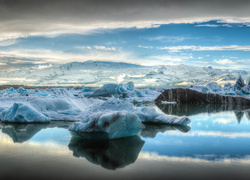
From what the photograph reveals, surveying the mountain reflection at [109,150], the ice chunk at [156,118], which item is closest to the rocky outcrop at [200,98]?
the ice chunk at [156,118]

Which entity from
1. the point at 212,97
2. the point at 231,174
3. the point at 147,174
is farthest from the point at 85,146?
the point at 212,97

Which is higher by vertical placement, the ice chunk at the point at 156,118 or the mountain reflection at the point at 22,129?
the ice chunk at the point at 156,118

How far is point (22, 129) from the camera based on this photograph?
6.24 m

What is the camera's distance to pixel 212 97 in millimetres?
16500

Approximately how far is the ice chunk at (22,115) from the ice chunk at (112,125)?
259 cm

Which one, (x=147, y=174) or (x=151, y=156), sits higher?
(x=151, y=156)

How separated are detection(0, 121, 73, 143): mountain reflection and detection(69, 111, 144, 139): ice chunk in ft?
3.97

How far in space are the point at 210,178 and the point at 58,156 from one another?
2.41 m

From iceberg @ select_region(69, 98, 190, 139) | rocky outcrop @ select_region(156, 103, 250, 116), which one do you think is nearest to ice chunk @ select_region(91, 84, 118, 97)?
rocky outcrop @ select_region(156, 103, 250, 116)

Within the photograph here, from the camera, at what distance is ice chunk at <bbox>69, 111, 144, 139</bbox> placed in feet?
15.4

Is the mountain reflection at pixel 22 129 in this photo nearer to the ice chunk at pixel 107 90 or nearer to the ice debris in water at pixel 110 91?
the ice debris in water at pixel 110 91

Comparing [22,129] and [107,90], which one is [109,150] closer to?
[22,129]

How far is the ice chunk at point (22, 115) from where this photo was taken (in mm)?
7109

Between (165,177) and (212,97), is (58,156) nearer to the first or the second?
(165,177)
